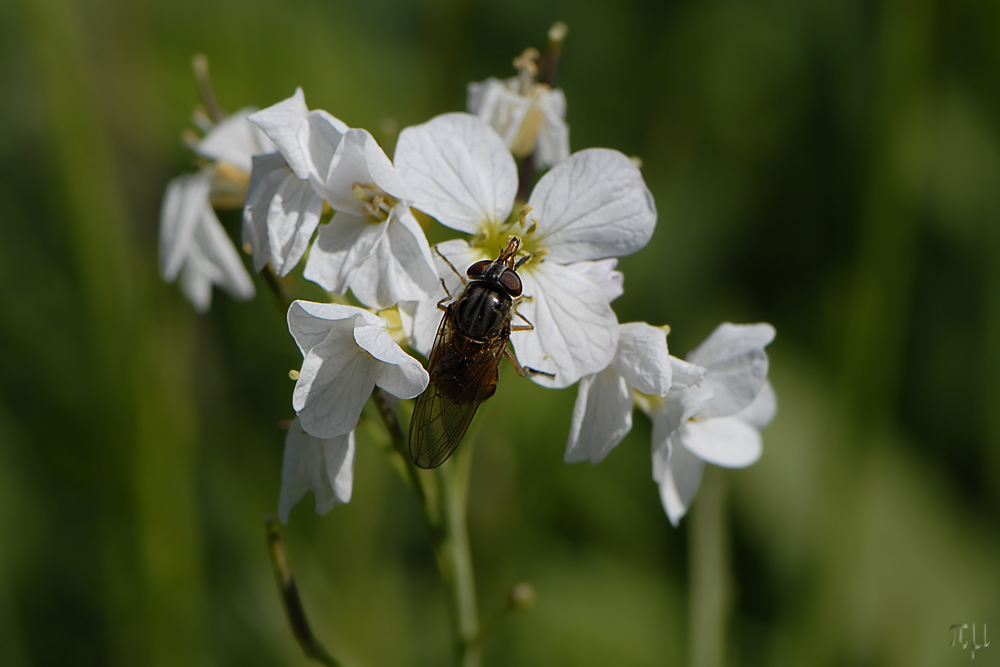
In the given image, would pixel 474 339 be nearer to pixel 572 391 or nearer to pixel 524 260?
pixel 524 260

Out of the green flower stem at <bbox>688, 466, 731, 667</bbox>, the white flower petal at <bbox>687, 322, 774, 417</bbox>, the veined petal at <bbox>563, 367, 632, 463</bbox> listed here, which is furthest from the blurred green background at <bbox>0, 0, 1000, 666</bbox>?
the veined petal at <bbox>563, 367, 632, 463</bbox>

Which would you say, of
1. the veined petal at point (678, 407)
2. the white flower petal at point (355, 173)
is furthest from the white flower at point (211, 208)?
the veined petal at point (678, 407)

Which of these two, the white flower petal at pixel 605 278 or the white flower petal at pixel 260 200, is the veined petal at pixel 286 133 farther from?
the white flower petal at pixel 605 278

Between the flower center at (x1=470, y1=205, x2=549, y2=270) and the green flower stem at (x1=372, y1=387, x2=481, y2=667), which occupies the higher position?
the flower center at (x1=470, y1=205, x2=549, y2=270)

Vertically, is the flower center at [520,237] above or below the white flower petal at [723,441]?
above

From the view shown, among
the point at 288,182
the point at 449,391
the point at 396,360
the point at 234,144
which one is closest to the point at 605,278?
the point at 449,391

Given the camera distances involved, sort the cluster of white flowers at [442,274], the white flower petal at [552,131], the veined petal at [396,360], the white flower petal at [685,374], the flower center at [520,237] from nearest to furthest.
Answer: the veined petal at [396,360]
the cluster of white flowers at [442,274]
the white flower petal at [685,374]
the flower center at [520,237]
the white flower petal at [552,131]

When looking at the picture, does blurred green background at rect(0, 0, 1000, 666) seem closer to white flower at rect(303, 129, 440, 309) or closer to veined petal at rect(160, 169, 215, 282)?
veined petal at rect(160, 169, 215, 282)
